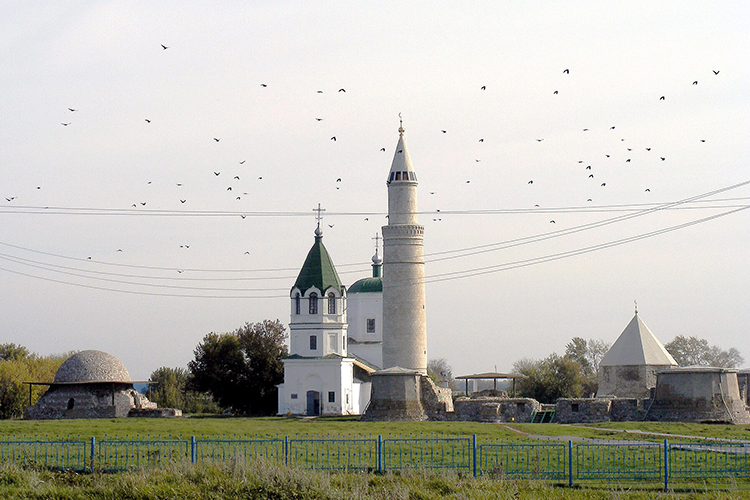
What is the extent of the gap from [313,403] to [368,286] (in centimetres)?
1335

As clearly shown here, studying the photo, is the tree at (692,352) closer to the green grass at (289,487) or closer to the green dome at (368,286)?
the green dome at (368,286)

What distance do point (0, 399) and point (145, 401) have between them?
12883 mm

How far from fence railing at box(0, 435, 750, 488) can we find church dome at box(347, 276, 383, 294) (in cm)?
4109

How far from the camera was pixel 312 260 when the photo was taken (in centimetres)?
5656

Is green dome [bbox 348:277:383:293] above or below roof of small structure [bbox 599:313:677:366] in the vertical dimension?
above

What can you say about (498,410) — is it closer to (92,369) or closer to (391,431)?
(391,431)

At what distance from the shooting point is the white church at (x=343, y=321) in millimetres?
52500

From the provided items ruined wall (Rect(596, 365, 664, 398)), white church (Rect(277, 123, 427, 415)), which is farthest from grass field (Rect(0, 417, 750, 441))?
white church (Rect(277, 123, 427, 415))

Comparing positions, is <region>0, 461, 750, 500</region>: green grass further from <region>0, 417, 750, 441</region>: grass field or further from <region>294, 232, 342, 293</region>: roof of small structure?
→ <region>294, 232, 342, 293</region>: roof of small structure

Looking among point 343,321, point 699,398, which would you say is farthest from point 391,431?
point 343,321

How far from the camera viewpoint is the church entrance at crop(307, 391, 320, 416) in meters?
54.5

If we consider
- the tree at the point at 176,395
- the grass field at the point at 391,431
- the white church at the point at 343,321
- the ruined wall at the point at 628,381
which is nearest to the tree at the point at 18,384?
the tree at the point at 176,395

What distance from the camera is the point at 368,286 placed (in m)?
66.2

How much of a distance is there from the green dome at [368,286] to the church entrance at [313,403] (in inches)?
497
